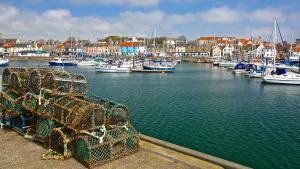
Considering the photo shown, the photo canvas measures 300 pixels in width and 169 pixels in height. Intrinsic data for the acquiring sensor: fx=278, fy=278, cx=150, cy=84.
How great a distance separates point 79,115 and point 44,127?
1.96 meters

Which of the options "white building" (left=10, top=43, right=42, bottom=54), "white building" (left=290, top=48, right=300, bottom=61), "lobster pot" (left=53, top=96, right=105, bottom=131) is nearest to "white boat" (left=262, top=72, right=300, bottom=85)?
"lobster pot" (left=53, top=96, right=105, bottom=131)

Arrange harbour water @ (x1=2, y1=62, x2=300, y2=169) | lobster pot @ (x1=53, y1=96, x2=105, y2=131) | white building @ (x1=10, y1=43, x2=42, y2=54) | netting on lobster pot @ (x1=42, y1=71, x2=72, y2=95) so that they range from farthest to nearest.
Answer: white building @ (x1=10, y1=43, x2=42, y2=54) < harbour water @ (x1=2, y1=62, x2=300, y2=169) < netting on lobster pot @ (x1=42, y1=71, x2=72, y2=95) < lobster pot @ (x1=53, y1=96, x2=105, y2=131)

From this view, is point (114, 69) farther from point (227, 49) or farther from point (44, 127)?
point (227, 49)

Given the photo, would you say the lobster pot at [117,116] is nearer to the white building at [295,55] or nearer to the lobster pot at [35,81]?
the lobster pot at [35,81]

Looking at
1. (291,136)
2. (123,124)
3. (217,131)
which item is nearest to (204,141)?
(217,131)

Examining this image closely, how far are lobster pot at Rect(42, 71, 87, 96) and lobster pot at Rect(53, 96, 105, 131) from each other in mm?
1249

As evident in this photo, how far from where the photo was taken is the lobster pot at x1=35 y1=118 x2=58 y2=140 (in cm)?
947

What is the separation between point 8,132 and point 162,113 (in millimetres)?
12137

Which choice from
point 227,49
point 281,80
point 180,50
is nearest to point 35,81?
point 281,80

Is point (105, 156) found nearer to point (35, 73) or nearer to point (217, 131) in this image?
point (35, 73)

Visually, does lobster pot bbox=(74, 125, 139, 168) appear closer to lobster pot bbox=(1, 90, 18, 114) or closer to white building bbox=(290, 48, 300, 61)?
lobster pot bbox=(1, 90, 18, 114)

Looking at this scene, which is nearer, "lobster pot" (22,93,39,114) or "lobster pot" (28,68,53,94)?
"lobster pot" (22,93,39,114)

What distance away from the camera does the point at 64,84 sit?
37.6 ft

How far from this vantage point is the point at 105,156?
823 cm
